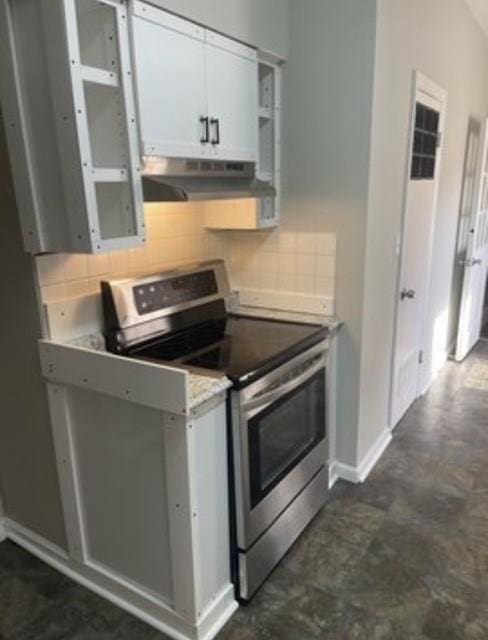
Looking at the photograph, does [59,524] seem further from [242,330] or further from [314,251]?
[314,251]

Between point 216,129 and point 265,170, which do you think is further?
point 265,170

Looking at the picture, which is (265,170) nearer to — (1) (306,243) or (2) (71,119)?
(1) (306,243)

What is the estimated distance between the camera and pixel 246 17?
6.45 ft

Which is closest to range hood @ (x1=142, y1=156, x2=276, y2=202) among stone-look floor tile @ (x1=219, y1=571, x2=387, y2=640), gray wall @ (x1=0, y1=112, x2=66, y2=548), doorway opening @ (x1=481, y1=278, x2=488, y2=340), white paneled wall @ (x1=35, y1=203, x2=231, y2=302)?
white paneled wall @ (x1=35, y1=203, x2=231, y2=302)

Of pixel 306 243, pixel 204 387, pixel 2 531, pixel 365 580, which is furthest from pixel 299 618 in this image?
pixel 306 243

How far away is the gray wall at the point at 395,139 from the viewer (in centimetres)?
227

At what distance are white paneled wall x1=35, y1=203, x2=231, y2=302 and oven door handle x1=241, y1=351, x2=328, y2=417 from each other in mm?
767

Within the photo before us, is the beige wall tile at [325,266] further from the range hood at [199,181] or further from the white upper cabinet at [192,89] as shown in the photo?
the white upper cabinet at [192,89]

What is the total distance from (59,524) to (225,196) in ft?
4.94

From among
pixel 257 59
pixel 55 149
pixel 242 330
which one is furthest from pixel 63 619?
pixel 257 59

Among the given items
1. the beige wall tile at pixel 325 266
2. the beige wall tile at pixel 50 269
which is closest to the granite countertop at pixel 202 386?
the beige wall tile at pixel 50 269

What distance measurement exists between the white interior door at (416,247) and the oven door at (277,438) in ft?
2.96

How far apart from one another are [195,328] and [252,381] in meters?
0.64

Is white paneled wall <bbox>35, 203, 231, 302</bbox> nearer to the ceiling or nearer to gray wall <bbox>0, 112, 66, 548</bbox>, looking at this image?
gray wall <bbox>0, 112, 66, 548</bbox>
